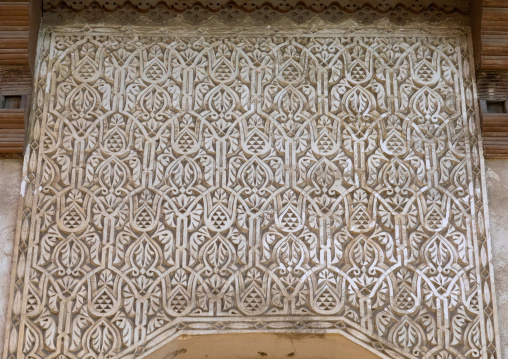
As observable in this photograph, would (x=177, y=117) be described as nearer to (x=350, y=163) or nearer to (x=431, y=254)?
(x=350, y=163)

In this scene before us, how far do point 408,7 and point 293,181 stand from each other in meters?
1.11

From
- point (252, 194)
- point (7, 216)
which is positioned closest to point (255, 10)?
point (252, 194)

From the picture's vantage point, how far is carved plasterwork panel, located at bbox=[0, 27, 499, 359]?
13.2 ft

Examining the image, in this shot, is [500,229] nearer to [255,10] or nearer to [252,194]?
[252,194]

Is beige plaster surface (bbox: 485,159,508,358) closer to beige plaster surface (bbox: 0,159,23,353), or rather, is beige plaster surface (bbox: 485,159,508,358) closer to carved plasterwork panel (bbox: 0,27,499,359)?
carved plasterwork panel (bbox: 0,27,499,359)

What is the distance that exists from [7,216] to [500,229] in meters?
2.14

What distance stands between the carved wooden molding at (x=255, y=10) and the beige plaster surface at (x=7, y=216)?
84 cm

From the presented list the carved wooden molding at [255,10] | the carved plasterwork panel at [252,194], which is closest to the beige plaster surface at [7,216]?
the carved plasterwork panel at [252,194]

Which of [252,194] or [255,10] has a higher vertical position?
[255,10]

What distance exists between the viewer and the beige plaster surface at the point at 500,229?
4044 millimetres

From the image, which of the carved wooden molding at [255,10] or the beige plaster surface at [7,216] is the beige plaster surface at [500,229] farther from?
the beige plaster surface at [7,216]

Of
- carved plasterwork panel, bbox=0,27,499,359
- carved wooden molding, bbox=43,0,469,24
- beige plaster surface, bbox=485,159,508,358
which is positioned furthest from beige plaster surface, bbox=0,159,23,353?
beige plaster surface, bbox=485,159,508,358

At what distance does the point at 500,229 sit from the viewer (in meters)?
4.21

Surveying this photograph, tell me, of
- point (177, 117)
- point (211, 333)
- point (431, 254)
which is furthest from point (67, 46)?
point (431, 254)
